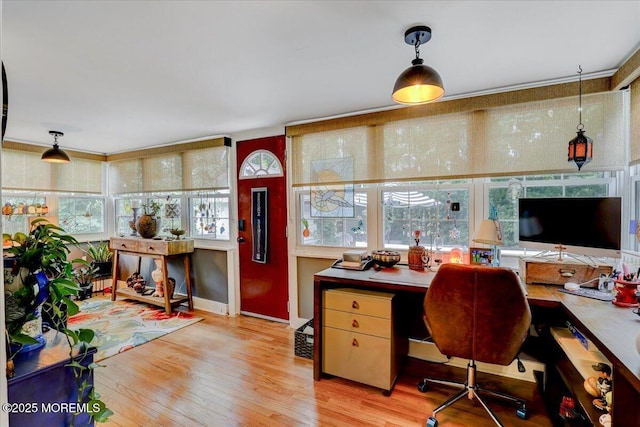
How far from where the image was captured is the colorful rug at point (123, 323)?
3067mm

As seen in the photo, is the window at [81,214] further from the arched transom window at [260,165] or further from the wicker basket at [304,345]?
the wicker basket at [304,345]

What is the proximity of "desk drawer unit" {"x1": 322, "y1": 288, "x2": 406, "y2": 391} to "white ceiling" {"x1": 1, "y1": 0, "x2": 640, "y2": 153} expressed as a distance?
1611mm

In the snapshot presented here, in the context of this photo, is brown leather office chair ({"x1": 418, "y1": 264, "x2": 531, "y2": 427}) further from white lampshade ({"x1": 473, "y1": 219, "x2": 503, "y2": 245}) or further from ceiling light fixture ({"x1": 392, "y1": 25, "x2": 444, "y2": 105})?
ceiling light fixture ({"x1": 392, "y1": 25, "x2": 444, "y2": 105})

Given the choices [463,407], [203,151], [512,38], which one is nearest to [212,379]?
[463,407]

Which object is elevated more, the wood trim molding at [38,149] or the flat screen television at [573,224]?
the wood trim molding at [38,149]

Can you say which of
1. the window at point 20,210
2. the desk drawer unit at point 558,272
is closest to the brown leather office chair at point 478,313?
the desk drawer unit at point 558,272

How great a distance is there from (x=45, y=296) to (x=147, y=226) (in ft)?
10.4

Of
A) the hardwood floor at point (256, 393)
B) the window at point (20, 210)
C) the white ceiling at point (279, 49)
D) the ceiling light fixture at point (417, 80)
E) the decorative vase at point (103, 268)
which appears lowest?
the hardwood floor at point (256, 393)

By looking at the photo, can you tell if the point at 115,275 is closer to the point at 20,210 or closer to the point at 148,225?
the point at 148,225

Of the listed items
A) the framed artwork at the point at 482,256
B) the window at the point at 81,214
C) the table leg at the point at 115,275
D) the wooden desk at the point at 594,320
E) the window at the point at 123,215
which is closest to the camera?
the wooden desk at the point at 594,320

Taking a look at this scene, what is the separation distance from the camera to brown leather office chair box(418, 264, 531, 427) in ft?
5.59

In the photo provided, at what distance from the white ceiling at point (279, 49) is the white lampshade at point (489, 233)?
3.47 feet

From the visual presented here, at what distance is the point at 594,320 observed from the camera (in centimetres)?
148

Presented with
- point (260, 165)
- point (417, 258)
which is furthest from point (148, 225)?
point (417, 258)
